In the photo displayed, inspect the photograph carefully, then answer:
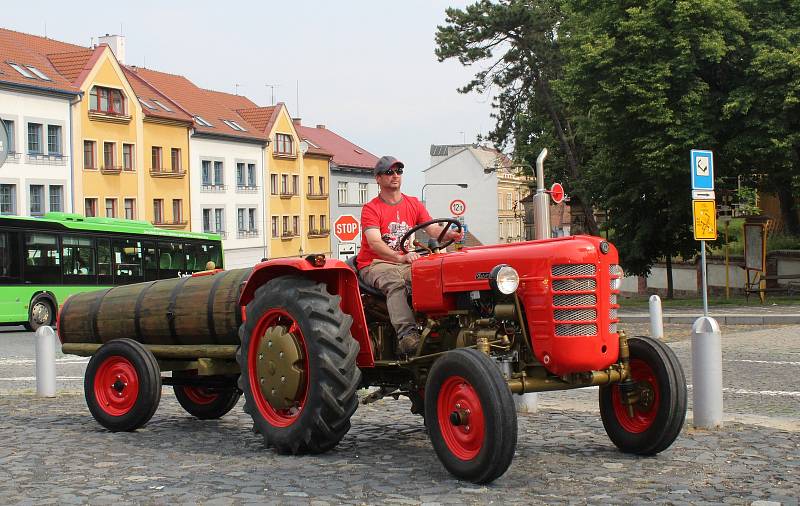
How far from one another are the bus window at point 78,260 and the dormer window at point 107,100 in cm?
2573

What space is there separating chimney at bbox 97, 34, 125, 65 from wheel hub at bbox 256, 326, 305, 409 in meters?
60.8

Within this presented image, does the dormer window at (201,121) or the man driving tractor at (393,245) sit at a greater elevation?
the dormer window at (201,121)

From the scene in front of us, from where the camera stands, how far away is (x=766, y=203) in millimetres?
52594

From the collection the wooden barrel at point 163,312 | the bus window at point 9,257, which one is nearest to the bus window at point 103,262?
the bus window at point 9,257

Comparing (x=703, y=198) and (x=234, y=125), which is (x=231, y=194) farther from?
(x=703, y=198)

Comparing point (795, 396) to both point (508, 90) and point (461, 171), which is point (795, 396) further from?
point (461, 171)

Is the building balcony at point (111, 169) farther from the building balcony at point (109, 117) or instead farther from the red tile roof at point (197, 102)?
the red tile roof at point (197, 102)

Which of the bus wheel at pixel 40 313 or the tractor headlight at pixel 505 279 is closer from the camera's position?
the tractor headlight at pixel 505 279

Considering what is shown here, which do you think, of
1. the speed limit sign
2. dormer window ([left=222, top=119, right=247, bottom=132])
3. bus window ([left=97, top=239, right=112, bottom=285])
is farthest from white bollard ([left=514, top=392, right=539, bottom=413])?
dormer window ([left=222, top=119, right=247, bottom=132])

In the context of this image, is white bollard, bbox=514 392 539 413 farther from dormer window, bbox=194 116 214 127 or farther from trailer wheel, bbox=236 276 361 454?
dormer window, bbox=194 116 214 127

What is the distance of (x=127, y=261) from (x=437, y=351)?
82.3 feet

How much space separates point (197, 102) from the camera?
225ft

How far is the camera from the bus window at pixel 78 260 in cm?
2911

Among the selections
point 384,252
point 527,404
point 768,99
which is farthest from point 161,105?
point 384,252
